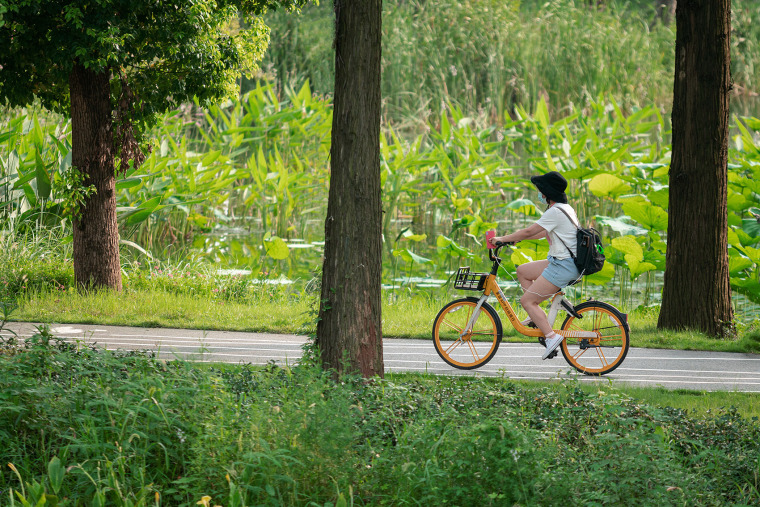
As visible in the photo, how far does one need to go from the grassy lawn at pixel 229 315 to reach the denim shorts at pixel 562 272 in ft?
5.43

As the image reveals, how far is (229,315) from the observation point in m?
8.76

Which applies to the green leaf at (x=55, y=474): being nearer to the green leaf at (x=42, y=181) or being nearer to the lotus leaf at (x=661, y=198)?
the lotus leaf at (x=661, y=198)

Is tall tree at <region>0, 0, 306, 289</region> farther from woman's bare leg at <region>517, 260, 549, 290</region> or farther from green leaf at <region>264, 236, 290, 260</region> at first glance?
woman's bare leg at <region>517, 260, 549, 290</region>

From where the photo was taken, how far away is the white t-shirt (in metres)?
6.52

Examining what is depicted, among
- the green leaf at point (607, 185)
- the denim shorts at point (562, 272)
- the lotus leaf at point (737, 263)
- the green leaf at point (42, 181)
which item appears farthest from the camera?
the green leaf at point (42, 181)

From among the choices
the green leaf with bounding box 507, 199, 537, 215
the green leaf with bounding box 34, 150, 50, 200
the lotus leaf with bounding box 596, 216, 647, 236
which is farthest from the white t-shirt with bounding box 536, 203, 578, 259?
the green leaf with bounding box 34, 150, 50, 200

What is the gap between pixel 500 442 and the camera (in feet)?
12.3

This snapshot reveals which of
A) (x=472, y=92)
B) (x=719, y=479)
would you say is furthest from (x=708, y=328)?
(x=472, y=92)

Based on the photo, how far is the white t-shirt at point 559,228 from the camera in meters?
6.52

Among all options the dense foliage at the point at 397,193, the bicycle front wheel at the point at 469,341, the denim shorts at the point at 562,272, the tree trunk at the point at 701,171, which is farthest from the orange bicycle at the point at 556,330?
the dense foliage at the point at 397,193

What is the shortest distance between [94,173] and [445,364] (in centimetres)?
477

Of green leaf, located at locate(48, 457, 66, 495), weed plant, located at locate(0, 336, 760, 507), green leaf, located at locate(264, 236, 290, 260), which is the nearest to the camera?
green leaf, located at locate(48, 457, 66, 495)

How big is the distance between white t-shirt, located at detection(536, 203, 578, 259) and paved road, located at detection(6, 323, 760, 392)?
0.99m

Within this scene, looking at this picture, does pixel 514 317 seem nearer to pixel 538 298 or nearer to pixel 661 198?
pixel 538 298
